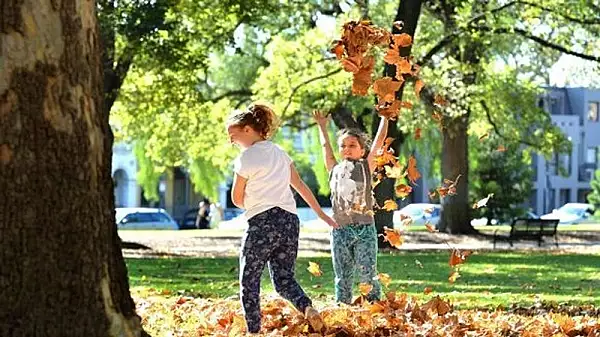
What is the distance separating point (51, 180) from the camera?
5.81 meters

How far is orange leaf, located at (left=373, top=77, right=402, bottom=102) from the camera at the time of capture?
26.2 ft

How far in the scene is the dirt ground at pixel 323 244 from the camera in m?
28.4

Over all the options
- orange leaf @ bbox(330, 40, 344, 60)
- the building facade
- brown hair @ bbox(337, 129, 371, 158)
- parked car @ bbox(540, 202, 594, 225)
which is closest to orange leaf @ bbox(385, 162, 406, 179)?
brown hair @ bbox(337, 129, 371, 158)

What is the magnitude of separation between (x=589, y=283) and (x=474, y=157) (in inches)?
1459

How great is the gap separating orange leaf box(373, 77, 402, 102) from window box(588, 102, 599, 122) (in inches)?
3571

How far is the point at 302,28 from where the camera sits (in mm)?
37219

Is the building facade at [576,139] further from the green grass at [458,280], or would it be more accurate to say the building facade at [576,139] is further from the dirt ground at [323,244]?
the green grass at [458,280]

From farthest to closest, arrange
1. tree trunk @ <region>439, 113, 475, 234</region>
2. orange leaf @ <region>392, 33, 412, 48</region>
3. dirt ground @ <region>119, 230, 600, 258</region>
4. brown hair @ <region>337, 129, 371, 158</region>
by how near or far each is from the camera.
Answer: tree trunk @ <region>439, 113, 475, 234</region>
dirt ground @ <region>119, 230, 600, 258</region>
brown hair @ <region>337, 129, 371, 158</region>
orange leaf @ <region>392, 33, 412, 48</region>

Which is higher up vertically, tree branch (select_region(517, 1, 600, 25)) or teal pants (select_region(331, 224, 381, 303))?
tree branch (select_region(517, 1, 600, 25))

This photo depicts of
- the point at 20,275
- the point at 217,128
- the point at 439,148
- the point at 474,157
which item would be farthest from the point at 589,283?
the point at 474,157

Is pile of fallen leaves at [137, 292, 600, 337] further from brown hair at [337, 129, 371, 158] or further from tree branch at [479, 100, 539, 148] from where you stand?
tree branch at [479, 100, 539, 148]

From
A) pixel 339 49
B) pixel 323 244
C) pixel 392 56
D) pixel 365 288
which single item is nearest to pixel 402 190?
pixel 365 288

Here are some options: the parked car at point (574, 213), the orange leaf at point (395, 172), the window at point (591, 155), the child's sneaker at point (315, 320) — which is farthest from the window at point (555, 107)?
the child's sneaker at point (315, 320)

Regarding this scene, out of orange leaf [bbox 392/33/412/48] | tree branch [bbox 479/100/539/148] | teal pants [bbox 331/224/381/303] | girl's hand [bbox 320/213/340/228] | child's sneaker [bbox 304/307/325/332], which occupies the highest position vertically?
tree branch [bbox 479/100/539/148]
